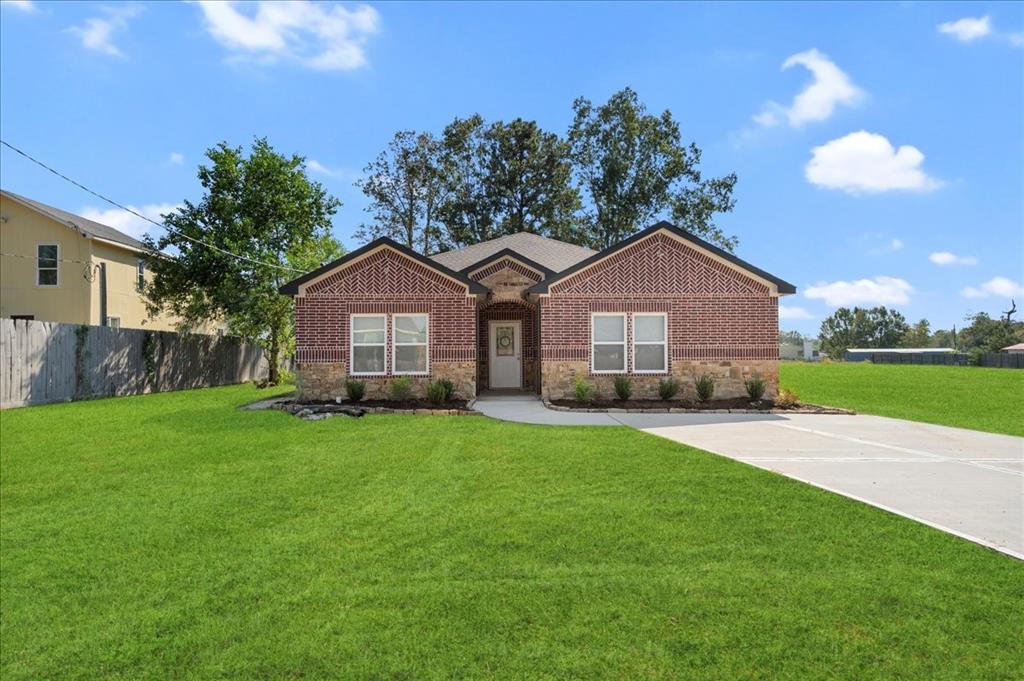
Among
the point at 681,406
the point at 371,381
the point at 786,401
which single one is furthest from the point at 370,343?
the point at 786,401

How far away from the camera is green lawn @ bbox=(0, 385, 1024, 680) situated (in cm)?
345

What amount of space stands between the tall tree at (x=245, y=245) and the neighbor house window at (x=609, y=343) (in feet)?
43.1

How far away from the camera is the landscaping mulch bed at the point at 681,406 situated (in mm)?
14586

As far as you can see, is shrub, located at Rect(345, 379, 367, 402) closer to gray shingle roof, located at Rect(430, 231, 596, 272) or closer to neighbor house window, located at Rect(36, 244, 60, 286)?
gray shingle roof, located at Rect(430, 231, 596, 272)

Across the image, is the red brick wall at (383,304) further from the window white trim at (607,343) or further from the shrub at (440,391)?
the window white trim at (607,343)

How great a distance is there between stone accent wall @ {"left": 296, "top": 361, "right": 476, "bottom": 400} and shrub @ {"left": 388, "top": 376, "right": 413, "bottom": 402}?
260mm

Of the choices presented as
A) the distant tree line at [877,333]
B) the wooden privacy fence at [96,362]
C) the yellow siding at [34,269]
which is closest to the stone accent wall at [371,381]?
the wooden privacy fence at [96,362]

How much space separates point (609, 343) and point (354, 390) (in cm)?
668

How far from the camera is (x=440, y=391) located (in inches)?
595

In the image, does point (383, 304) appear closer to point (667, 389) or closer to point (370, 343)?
point (370, 343)

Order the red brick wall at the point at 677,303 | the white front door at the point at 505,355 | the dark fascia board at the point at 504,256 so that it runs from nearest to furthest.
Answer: the red brick wall at the point at 677,303 < the dark fascia board at the point at 504,256 < the white front door at the point at 505,355

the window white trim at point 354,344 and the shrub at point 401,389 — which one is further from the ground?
the window white trim at point 354,344

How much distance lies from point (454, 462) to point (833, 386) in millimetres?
19344

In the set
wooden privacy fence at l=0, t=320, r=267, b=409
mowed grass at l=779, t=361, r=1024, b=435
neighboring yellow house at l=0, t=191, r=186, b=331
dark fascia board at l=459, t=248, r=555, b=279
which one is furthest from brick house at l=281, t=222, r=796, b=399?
neighboring yellow house at l=0, t=191, r=186, b=331
